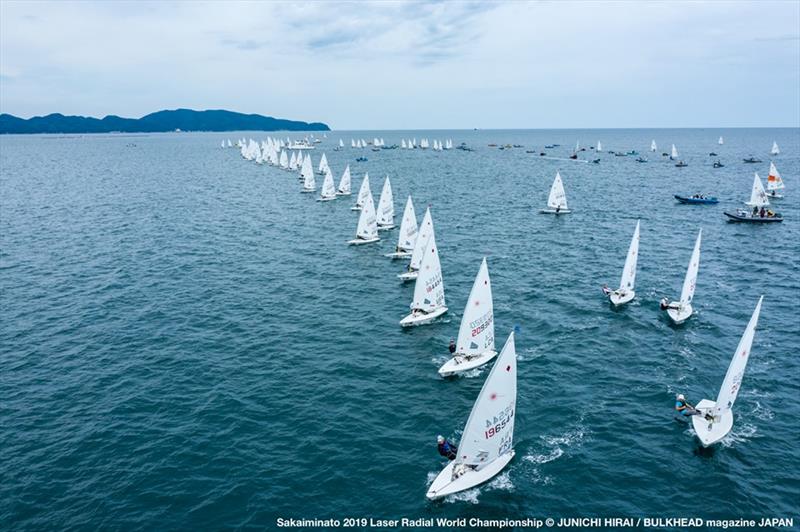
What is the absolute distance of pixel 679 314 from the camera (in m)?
56.7

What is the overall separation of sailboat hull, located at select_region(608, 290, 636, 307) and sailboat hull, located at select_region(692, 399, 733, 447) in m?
23.5

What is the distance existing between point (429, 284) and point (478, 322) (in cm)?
1261

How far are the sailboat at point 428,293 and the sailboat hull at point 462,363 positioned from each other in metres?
10.3

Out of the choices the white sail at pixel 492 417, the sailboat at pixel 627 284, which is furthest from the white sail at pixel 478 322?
the sailboat at pixel 627 284

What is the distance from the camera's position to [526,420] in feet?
131

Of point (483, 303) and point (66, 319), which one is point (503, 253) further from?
point (66, 319)

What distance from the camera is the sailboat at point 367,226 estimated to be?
91250mm

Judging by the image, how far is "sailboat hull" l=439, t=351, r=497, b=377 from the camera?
4631 cm

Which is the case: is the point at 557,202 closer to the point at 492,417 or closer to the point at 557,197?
the point at 557,197

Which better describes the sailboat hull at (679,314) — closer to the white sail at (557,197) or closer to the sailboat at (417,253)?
the sailboat at (417,253)

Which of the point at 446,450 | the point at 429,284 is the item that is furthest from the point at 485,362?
the point at 446,450

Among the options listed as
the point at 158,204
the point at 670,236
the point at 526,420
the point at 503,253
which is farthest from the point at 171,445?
the point at 158,204

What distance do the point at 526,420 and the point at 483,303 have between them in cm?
1112

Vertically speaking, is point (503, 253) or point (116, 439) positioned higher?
point (503, 253)
